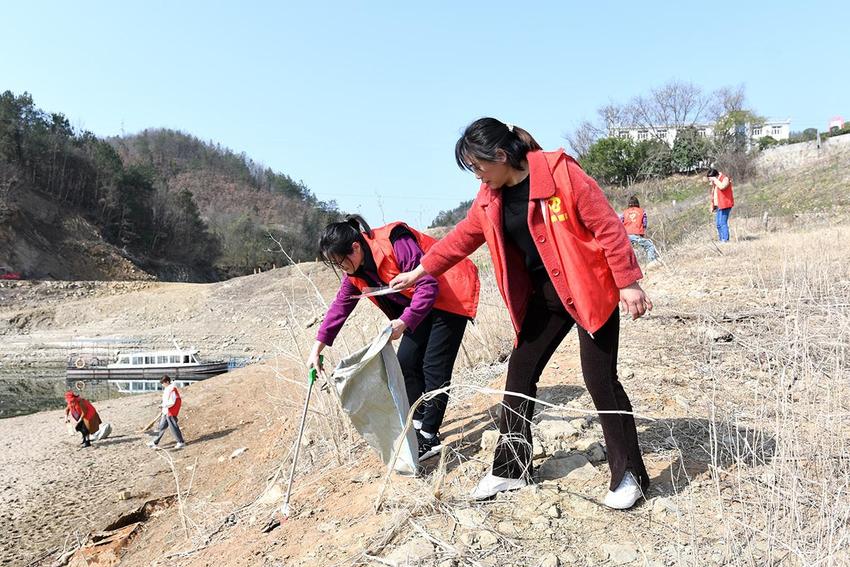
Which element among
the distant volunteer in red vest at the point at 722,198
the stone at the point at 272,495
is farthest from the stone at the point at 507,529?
the distant volunteer in red vest at the point at 722,198

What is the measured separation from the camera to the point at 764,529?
217 cm

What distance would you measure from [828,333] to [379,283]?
116 inches

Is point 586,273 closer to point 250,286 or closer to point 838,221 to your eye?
point 838,221

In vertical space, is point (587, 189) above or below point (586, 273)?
above

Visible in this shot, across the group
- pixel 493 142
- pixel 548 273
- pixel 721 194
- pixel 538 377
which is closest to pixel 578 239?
pixel 548 273

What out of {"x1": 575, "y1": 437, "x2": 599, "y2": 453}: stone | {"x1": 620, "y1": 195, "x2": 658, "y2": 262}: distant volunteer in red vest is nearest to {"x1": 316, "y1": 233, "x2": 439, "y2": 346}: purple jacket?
{"x1": 575, "y1": 437, "x2": 599, "y2": 453}: stone

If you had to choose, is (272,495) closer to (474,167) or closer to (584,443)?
(584,443)

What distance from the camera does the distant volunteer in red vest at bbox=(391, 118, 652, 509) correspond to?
91.1 inches

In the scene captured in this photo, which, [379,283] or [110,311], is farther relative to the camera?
[110,311]

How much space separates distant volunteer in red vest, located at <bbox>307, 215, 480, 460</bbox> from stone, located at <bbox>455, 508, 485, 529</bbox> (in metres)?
0.82

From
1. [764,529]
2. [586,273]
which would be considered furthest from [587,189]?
[764,529]

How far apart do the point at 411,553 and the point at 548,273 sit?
1202 mm

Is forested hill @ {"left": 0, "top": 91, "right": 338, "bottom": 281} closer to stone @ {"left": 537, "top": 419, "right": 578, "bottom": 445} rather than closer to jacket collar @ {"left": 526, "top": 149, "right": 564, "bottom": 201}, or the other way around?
stone @ {"left": 537, "top": 419, "right": 578, "bottom": 445}

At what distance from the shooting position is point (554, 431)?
3.29 m
